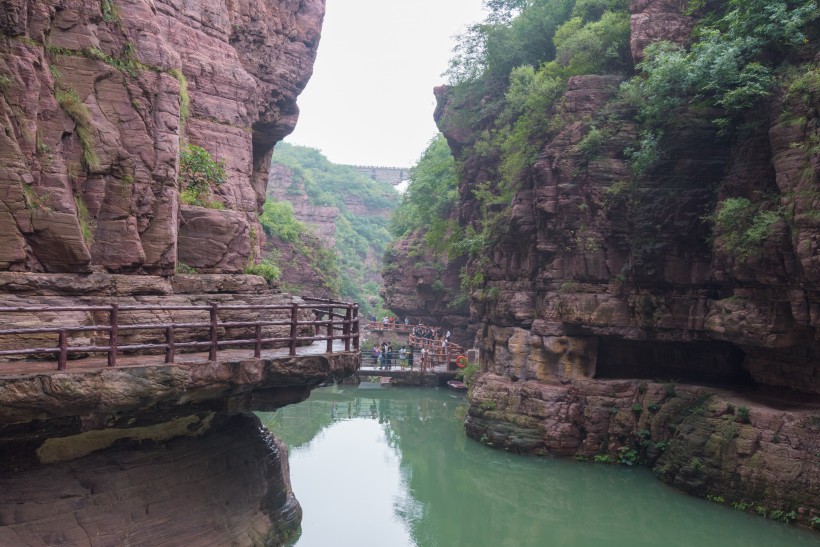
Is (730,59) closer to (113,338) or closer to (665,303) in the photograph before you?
(665,303)

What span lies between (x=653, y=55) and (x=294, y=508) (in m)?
14.5

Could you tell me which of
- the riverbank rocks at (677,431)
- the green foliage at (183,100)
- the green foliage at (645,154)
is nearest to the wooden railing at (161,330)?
the green foliage at (183,100)

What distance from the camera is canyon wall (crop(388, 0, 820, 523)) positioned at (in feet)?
46.2

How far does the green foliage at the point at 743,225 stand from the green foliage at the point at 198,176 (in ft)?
35.7

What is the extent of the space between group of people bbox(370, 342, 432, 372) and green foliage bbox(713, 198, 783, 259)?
18.4m

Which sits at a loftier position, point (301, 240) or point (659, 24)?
point (659, 24)

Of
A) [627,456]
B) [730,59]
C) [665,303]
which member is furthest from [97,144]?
[627,456]

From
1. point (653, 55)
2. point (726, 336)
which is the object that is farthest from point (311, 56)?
point (726, 336)

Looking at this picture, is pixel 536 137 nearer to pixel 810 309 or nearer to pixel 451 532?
pixel 810 309

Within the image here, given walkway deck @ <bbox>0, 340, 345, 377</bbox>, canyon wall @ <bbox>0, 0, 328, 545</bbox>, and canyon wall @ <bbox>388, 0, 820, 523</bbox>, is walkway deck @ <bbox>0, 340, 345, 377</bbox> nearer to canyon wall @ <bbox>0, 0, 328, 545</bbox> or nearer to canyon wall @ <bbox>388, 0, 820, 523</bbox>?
canyon wall @ <bbox>0, 0, 328, 545</bbox>

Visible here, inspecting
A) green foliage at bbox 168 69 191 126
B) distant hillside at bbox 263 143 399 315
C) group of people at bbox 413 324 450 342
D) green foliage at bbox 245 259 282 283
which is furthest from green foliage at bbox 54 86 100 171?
distant hillside at bbox 263 143 399 315

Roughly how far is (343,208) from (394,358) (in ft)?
140

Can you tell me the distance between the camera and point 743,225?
15.1 meters

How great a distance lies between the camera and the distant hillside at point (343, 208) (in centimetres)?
6462
